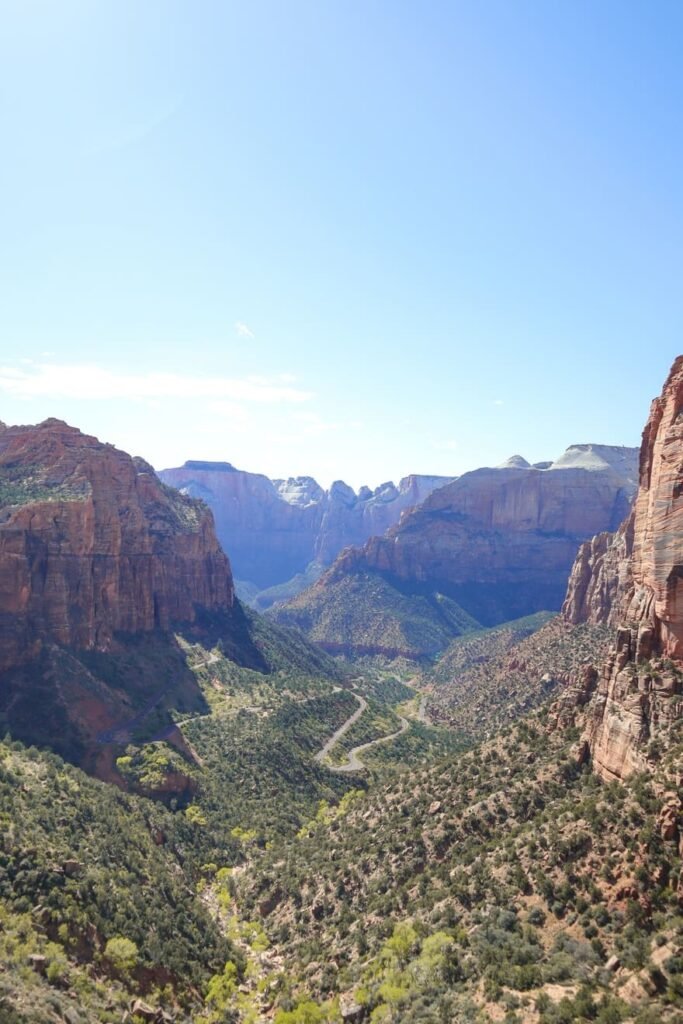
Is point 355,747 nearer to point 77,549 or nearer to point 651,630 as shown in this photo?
point 77,549

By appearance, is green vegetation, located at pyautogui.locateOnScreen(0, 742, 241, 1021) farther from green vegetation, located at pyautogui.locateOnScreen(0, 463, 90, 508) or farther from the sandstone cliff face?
green vegetation, located at pyautogui.locateOnScreen(0, 463, 90, 508)

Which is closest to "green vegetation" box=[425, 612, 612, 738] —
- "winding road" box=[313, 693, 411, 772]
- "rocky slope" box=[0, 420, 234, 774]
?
"winding road" box=[313, 693, 411, 772]

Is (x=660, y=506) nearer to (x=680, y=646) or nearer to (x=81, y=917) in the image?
(x=680, y=646)

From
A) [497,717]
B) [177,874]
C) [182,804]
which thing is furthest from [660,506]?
[497,717]

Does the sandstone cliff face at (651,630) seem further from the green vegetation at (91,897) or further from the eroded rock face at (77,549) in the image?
the eroded rock face at (77,549)

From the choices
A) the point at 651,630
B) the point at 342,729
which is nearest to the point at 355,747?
the point at 342,729
